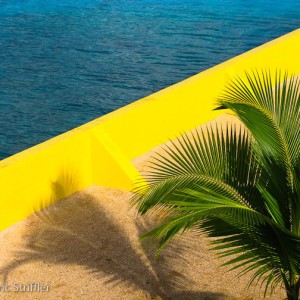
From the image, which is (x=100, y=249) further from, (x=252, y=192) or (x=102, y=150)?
(x=252, y=192)

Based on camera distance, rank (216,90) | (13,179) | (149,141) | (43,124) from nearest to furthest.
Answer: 1. (13,179)
2. (149,141)
3. (216,90)
4. (43,124)

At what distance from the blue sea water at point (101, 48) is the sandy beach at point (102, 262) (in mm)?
3564

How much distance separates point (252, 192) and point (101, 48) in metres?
9.58

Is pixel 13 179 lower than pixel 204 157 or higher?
lower

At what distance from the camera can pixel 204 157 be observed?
5.88m

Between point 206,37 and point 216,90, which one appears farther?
point 206,37

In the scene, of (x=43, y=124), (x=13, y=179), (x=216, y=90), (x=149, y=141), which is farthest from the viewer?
(x=43, y=124)

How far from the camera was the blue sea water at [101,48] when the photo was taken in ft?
40.4

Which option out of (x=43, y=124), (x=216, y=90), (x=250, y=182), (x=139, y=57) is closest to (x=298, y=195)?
(x=250, y=182)

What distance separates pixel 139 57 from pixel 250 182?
891 centimetres

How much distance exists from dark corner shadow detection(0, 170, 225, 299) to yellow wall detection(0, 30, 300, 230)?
157 millimetres

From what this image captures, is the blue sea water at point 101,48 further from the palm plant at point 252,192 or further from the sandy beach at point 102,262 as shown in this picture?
the palm plant at point 252,192

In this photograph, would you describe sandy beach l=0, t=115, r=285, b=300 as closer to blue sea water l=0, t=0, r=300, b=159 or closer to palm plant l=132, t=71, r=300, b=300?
palm plant l=132, t=71, r=300, b=300

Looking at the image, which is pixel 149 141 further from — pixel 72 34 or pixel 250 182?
pixel 72 34
